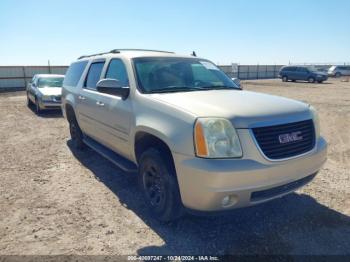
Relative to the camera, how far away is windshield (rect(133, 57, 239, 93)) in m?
3.97

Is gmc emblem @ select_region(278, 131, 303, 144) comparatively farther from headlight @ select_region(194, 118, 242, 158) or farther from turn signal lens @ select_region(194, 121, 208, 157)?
turn signal lens @ select_region(194, 121, 208, 157)

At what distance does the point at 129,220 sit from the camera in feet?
12.1

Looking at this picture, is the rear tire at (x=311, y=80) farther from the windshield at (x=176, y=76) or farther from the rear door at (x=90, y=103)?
the rear door at (x=90, y=103)

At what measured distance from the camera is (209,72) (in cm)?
475

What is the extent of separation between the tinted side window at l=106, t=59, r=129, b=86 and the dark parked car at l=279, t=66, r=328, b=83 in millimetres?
31478

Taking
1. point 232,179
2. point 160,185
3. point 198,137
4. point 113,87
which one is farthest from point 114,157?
point 232,179

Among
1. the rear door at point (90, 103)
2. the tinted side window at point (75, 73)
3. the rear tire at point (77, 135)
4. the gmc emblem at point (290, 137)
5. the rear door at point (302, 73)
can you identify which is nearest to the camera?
the gmc emblem at point (290, 137)

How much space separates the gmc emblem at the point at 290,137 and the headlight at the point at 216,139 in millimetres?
511

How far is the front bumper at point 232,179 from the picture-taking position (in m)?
2.77

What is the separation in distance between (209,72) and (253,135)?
2116 mm

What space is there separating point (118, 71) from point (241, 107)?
213 cm

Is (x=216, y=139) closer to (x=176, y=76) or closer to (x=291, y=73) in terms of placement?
(x=176, y=76)

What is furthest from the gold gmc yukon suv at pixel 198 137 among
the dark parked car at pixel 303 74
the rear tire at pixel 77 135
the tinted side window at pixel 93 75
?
the dark parked car at pixel 303 74

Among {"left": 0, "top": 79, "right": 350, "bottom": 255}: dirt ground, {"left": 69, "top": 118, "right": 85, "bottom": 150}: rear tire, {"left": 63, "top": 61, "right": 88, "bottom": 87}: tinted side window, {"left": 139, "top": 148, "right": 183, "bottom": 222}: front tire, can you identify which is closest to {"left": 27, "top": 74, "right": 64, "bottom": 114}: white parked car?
{"left": 63, "top": 61, "right": 88, "bottom": 87}: tinted side window
